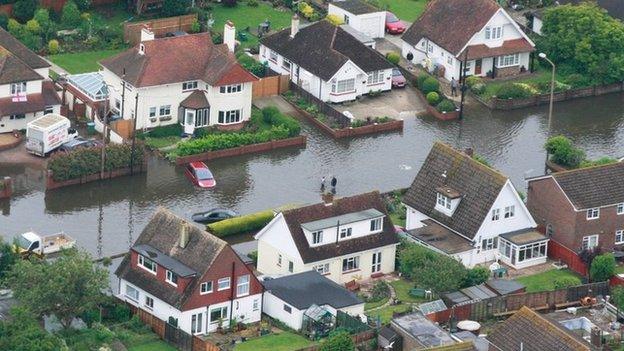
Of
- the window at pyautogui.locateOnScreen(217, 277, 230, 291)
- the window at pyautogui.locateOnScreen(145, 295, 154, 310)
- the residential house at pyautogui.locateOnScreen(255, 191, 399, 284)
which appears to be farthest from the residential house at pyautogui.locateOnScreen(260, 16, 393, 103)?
the window at pyautogui.locateOnScreen(145, 295, 154, 310)

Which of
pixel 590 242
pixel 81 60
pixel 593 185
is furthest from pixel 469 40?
pixel 590 242

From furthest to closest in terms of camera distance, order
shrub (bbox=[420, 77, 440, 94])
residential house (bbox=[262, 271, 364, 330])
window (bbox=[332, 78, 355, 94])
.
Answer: shrub (bbox=[420, 77, 440, 94]) < window (bbox=[332, 78, 355, 94]) < residential house (bbox=[262, 271, 364, 330])

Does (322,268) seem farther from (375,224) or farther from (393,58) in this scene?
(393,58)

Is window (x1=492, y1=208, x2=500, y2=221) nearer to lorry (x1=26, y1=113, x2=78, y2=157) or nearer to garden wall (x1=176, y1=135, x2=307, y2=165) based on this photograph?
garden wall (x1=176, y1=135, x2=307, y2=165)

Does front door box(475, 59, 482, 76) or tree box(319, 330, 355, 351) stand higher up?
front door box(475, 59, 482, 76)

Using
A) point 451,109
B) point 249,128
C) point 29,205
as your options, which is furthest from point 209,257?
point 451,109

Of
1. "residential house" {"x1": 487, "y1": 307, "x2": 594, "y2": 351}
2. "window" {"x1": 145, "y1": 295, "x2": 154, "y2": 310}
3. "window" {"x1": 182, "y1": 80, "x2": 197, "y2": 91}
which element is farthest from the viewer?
"window" {"x1": 182, "y1": 80, "x2": 197, "y2": 91}

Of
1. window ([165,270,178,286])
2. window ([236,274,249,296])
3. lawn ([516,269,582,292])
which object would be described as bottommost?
lawn ([516,269,582,292])
